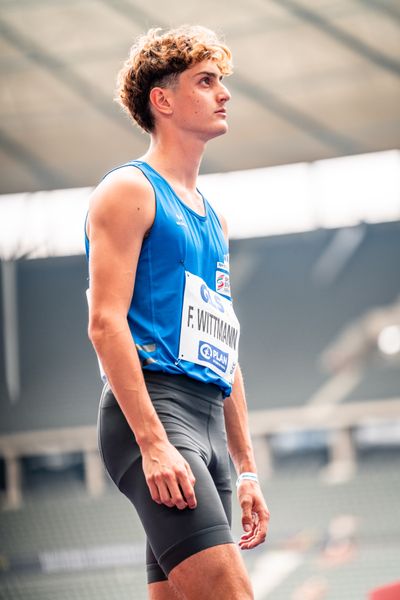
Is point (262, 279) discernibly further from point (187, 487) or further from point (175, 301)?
point (187, 487)

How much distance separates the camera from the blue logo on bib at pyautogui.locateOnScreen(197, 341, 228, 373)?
169cm

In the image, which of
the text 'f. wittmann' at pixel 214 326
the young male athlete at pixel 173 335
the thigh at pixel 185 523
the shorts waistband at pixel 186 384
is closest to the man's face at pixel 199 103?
the young male athlete at pixel 173 335

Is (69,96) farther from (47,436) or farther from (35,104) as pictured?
(47,436)

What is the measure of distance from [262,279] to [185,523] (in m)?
12.5

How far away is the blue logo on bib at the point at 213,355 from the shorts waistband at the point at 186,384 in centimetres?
4

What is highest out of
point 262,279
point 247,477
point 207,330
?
point 262,279

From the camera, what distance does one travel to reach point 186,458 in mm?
1524

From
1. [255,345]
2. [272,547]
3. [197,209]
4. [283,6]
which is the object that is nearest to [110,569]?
[272,547]

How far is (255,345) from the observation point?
14039 millimetres

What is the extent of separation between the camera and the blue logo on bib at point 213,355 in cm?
169

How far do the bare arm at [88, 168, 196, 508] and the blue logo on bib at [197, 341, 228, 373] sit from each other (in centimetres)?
18

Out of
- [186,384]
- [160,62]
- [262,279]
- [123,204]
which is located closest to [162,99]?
[160,62]

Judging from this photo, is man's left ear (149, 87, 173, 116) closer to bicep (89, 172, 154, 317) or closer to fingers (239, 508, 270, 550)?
bicep (89, 172, 154, 317)

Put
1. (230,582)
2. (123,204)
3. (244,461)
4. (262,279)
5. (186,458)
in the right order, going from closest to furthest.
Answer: (230,582)
(186,458)
(123,204)
(244,461)
(262,279)
